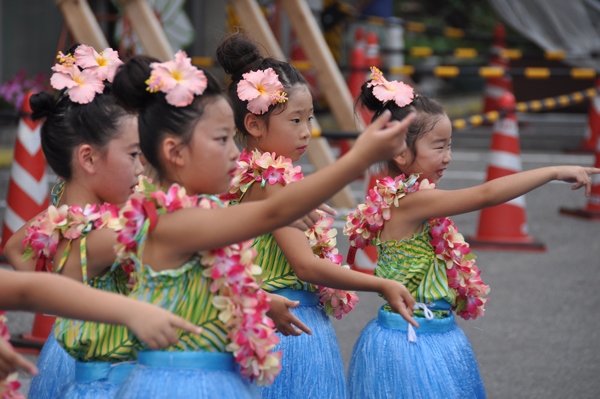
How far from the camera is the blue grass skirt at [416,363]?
2330 millimetres

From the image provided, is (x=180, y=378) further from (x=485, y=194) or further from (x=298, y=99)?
(x=298, y=99)

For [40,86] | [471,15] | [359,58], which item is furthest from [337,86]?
[471,15]

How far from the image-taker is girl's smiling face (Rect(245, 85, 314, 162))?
8.19 ft

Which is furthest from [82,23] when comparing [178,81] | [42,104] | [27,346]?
[178,81]

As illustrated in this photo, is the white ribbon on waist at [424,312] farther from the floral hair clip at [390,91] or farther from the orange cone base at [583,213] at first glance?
the orange cone base at [583,213]

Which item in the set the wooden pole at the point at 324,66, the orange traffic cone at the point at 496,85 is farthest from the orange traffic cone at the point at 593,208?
the orange traffic cone at the point at 496,85

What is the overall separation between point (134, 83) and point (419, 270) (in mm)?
1168

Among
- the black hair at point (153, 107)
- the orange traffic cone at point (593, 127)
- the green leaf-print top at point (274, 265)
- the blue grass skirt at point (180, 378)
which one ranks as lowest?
the orange traffic cone at point (593, 127)

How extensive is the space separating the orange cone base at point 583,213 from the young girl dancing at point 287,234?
4915 millimetres

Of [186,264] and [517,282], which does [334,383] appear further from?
[517,282]

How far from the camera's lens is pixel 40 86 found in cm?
834

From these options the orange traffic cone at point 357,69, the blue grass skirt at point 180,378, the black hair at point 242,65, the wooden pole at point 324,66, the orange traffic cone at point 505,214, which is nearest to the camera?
the blue grass skirt at point 180,378

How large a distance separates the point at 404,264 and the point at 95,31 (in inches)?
157

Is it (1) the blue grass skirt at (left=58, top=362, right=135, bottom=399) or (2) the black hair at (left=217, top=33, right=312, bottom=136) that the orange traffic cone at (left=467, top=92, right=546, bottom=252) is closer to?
(2) the black hair at (left=217, top=33, right=312, bottom=136)
